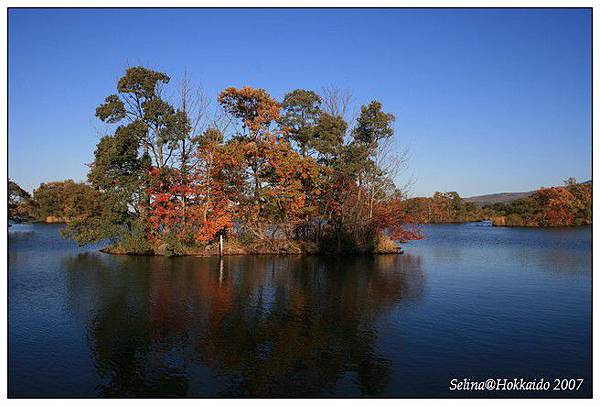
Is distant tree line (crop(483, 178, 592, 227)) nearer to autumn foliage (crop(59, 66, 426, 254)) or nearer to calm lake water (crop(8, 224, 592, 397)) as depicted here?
calm lake water (crop(8, 224, 592, 397))

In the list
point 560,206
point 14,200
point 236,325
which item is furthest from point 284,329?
point 560,206

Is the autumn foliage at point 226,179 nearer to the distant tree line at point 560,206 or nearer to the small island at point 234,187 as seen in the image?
the small island at point 234,187

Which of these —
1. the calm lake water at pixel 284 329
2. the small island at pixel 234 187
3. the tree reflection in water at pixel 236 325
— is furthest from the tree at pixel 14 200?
the small island at pixel 234 187

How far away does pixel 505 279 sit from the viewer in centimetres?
1886

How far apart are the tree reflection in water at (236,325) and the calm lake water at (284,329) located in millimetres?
40

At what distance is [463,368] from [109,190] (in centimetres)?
2151

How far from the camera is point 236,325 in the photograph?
11.9m

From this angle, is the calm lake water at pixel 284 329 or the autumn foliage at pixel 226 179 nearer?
the calm lake water at pixel 284 329

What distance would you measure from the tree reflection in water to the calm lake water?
0.13 ft

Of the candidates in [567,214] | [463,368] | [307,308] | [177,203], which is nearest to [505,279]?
[567,214]

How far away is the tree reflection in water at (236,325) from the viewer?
8.45m

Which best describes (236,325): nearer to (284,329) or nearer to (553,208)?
(284,329)

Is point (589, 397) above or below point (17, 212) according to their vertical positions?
below

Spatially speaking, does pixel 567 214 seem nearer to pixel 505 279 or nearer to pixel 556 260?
pixel 505 279
